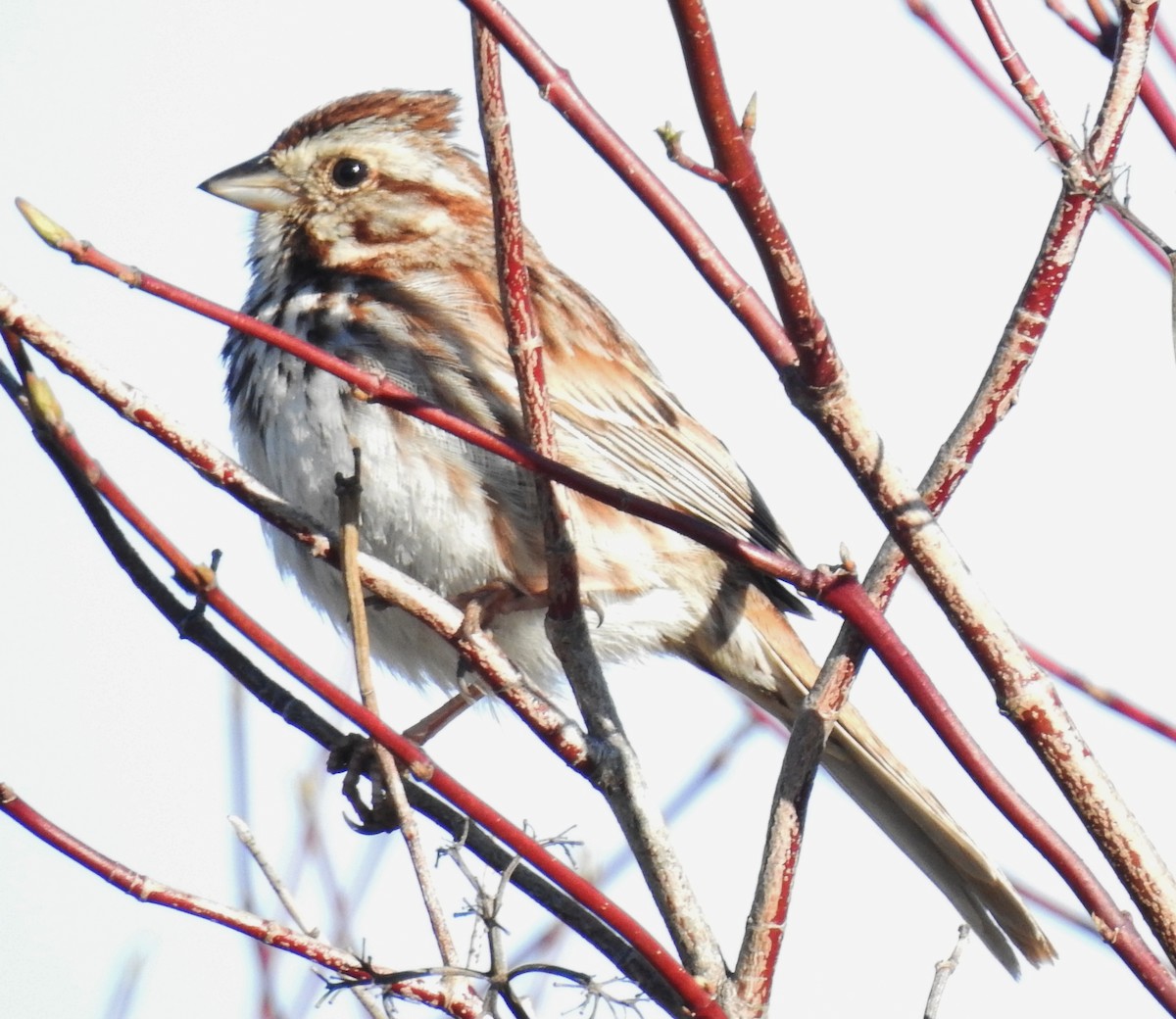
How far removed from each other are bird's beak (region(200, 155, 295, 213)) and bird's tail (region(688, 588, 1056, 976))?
1603 millimetres

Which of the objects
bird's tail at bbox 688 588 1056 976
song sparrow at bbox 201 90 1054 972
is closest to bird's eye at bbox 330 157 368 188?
song sparrow at bbox 201 90 1054 972

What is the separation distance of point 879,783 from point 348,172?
2129mm

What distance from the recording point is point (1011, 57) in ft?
7.03

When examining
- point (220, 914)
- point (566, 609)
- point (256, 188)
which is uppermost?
point (256, 188)

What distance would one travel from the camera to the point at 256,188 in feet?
14.1

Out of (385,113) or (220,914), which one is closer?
(220,914)

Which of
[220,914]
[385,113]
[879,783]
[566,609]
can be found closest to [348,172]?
[385,113]

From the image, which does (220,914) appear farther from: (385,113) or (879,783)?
(385,113)

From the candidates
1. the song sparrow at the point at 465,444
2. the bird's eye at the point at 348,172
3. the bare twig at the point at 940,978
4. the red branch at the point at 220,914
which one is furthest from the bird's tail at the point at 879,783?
the red branch at the point at 220,914

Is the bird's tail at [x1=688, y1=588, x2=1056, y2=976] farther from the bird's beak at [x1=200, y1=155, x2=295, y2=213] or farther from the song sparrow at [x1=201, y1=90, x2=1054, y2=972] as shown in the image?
the bird's beak at [x1=200, y1=155, x2=295, y2=213]

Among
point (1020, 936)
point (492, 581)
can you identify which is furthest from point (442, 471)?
point (1020, 936)

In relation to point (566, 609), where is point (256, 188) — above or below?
above

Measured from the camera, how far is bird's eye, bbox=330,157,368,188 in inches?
172

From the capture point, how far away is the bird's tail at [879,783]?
3398 millimetres
